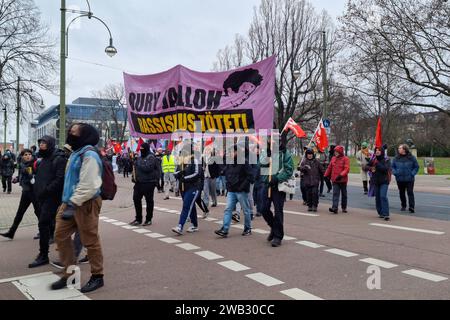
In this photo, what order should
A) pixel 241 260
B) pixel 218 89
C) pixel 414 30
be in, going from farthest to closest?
pixel 414 30 < pixel 218 89 < pixel 241 260

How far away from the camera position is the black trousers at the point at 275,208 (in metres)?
7.32

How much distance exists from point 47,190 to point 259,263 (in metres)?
3.25

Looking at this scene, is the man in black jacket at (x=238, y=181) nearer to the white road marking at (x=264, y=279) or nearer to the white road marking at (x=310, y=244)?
the white road marking at (x=310, y=244)

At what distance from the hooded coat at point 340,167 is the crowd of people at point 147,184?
3cm

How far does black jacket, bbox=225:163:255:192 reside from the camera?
324 inches

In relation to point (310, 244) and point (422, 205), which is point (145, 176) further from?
point (422, 205)

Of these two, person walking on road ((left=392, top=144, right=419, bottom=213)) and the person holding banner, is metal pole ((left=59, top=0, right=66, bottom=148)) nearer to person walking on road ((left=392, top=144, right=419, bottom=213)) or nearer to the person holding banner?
the person holding banner

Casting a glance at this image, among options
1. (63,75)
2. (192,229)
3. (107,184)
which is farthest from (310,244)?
(63,75)

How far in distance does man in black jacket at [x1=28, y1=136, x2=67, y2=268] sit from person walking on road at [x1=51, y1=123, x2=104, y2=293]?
126cm

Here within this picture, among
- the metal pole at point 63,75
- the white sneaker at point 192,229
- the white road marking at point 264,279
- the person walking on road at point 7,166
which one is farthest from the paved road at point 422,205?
the person walking on road at point 7,166

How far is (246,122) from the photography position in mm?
6875

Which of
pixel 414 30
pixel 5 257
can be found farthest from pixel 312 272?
pixel 414 30

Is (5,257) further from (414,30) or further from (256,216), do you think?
(414,30)

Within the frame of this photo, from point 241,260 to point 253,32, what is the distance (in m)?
29.4
